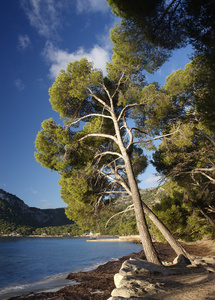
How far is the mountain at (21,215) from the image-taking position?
87.6 metres

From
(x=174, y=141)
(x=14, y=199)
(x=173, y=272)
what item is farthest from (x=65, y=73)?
(x=14, y=199)

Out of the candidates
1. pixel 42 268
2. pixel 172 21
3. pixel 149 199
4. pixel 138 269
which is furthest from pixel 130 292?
pixel 149 199

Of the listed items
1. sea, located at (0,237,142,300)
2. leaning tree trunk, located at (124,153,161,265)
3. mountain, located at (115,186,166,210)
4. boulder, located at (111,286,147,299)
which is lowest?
sea, located at (0,237,142,300)

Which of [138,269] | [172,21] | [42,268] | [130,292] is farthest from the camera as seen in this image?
[42,268]

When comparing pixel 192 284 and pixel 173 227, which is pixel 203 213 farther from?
pixel 192 284

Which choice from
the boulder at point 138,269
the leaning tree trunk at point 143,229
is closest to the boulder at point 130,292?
the boulder at point 138,269

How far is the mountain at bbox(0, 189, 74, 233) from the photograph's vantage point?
87625mm

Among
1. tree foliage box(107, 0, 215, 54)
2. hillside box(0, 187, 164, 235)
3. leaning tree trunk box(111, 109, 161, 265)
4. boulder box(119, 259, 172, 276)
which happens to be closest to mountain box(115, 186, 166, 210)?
hillside box(0, 187, 164, 235)

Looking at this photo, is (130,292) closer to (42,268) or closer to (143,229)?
(143,229)

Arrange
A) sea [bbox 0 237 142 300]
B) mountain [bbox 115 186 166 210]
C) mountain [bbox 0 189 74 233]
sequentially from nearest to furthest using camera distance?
Result: 1. sea [bbox 0 237 142 300]
2. mountain [bbox 115 186 166 210]
3. mountain [bbox 0 189 74 233]

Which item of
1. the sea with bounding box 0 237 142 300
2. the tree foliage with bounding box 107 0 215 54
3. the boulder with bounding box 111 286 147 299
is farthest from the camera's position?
→ the sea with bounding box 0 237 142 300

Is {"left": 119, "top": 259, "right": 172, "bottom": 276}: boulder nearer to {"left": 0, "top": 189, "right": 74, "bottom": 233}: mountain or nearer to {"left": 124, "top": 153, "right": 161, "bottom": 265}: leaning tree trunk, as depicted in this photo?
{"left": 124, "top": 153, "right": 161, "bottom": 265}: leaning tree trunk

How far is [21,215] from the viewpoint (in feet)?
317

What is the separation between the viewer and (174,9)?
602cm
